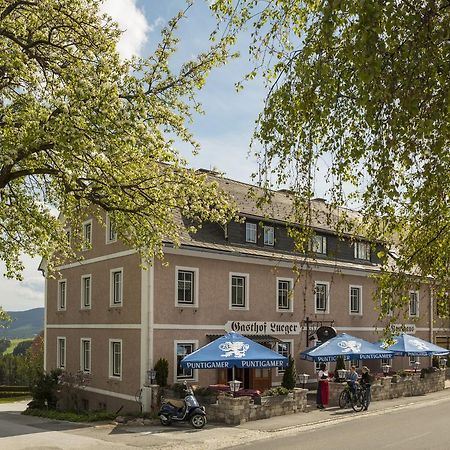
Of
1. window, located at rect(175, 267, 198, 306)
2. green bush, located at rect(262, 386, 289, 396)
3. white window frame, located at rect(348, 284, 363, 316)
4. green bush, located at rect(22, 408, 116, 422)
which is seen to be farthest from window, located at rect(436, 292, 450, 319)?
white window frame, located at rect(348, 284, 363, 316)

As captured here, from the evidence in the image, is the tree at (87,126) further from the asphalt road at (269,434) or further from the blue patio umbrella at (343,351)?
the blue patio umbrella at (343,351)

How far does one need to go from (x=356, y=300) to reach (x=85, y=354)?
15.1 meters

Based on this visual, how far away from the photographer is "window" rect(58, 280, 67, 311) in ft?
112

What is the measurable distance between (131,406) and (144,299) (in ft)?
15.2

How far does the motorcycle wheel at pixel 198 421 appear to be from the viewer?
21.0 m

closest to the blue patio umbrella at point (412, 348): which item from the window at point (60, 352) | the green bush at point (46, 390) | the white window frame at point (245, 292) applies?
the white window frame at point (245, 292)

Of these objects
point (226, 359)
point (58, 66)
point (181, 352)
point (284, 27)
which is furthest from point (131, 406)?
point (284, 27)

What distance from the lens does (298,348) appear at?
3108 cm

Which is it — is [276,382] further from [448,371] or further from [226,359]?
[448,371]

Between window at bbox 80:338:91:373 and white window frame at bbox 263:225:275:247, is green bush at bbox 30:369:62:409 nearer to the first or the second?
window at bbox 80:338:91:373

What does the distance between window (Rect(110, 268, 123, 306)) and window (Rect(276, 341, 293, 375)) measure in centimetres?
792

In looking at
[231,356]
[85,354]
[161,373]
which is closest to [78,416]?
[161,373]

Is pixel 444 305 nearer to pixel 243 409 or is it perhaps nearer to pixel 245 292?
pixel 243 409

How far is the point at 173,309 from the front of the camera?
25.9 meters
